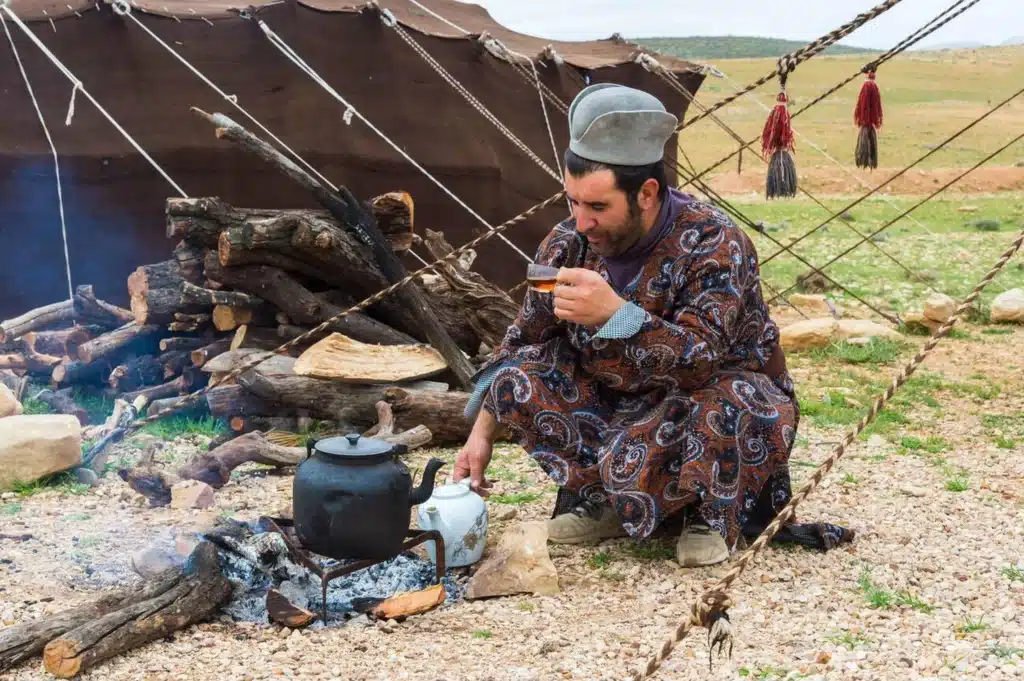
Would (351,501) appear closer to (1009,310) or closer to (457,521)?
(457,521)

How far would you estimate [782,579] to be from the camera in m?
3.15

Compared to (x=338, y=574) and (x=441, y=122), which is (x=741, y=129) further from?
(x=338, y=574)

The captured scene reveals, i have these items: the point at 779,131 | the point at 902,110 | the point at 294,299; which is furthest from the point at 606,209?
the point at 902,110

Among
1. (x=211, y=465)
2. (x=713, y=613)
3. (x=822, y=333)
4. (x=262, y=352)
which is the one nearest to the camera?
(x=713, y=613)

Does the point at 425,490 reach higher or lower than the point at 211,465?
higher

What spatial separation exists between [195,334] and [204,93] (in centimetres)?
158

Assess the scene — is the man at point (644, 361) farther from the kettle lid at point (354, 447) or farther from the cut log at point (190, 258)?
the cut log at point (190, 258)

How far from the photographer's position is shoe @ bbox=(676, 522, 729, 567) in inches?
126

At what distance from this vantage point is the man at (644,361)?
2986 millimetres

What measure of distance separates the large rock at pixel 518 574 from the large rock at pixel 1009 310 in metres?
5.75

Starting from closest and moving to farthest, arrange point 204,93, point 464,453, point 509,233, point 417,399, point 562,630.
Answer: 1. point 562,630
2. point 464,453
3. point 417,399
4. point 204,93
5. point 509,233

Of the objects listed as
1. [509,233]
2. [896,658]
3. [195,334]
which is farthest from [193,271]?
[896,658]

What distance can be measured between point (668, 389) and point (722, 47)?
79485mm

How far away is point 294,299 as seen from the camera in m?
5.25
